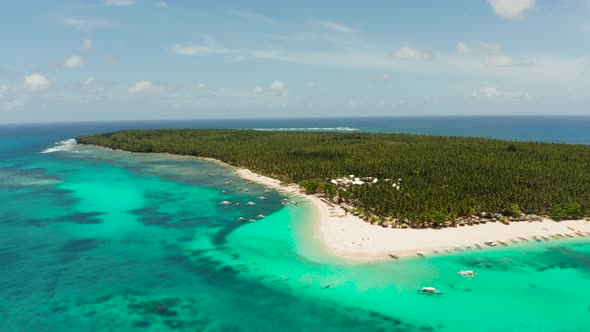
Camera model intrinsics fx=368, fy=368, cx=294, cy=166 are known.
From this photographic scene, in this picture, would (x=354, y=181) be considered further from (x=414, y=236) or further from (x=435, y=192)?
(x=414, y=236)

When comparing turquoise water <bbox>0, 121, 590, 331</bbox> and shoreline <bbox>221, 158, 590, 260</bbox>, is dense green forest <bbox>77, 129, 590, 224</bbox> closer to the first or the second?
shoreline <bbox>221, 158, 590, 260</bbox>

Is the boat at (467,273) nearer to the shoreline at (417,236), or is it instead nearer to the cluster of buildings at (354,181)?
the shoreline at (417,236)

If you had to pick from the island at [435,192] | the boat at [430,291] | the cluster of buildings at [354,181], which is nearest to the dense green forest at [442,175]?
the island at [435,192]

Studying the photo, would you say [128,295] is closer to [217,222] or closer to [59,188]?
[217,222]

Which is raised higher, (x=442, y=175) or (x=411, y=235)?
(x=442, y=175)

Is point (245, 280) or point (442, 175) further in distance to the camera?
point (442, 175)

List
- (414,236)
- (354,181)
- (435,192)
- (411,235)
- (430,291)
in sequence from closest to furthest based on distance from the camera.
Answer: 1. (430,291)
2. (414,236)
3. (411,235)
4. (435,192)
5. (354,181)

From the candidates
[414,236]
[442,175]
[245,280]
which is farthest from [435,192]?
[245,280]
